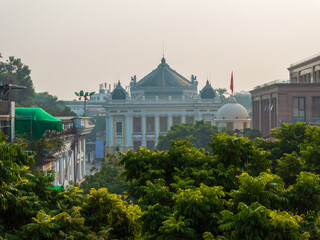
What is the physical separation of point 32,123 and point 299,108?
4005 cm

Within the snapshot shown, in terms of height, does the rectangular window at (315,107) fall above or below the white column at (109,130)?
above

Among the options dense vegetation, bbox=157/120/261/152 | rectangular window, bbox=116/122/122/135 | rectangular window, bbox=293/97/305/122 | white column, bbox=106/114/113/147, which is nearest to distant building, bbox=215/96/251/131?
dense vegetation, bbox=157/120/261/152

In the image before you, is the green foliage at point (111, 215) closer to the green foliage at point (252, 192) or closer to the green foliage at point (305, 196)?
the green foliage at point (252, 192)

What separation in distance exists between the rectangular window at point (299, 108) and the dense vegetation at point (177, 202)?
5045 cm

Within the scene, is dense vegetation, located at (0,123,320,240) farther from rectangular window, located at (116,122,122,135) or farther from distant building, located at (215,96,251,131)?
rectangular window, located at (116,122,122,135)

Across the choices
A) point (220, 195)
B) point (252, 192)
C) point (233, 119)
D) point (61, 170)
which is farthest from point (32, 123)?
point (233, 119)

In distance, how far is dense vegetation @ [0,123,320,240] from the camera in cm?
1925

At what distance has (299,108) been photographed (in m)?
75.3

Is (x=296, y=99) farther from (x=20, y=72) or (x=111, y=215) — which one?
(x=20, y=72)

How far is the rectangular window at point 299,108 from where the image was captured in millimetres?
75062

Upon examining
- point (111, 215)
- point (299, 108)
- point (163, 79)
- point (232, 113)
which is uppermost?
point (163, 79)

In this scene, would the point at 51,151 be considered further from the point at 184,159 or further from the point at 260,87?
the point at 260,87

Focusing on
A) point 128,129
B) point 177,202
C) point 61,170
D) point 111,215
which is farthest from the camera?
point 128,129

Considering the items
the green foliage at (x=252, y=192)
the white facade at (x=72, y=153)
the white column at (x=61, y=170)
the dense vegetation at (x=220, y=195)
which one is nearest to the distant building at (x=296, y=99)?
the white facade at (x=72, y=153)
